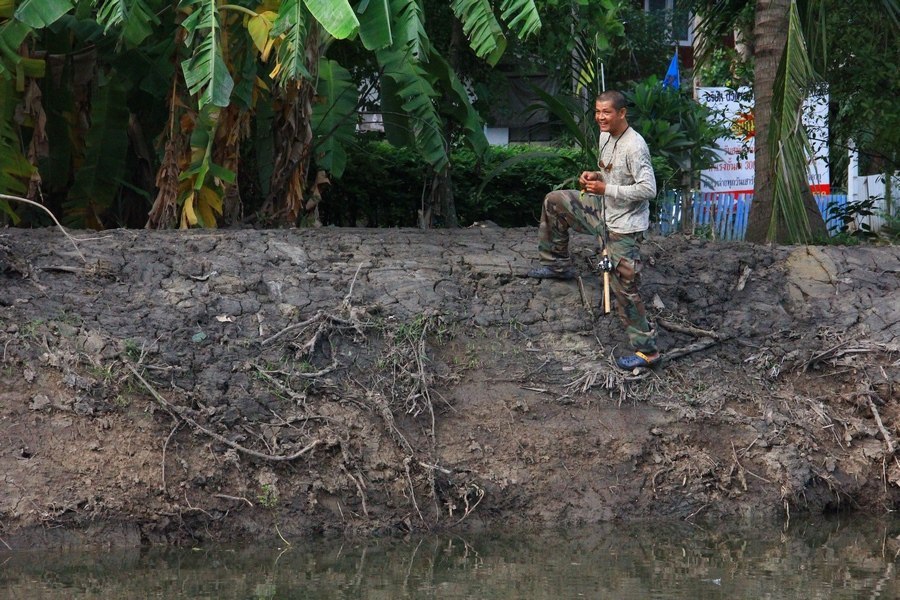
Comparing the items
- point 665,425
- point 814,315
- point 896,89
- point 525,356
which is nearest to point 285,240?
point 525,356

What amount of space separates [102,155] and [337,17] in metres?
3.04

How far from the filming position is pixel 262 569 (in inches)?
234

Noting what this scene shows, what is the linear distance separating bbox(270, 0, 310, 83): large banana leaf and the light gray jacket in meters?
2.10

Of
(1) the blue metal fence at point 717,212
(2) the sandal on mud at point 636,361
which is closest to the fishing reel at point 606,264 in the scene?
(2) the sandal on mud at point 636,361

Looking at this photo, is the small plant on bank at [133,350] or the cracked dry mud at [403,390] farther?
the small plant on bank at [133,350]

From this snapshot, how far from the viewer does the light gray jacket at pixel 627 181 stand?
23.9ft

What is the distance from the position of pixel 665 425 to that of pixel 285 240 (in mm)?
3078

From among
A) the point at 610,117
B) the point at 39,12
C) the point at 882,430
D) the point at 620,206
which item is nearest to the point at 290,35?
the point at 39,12

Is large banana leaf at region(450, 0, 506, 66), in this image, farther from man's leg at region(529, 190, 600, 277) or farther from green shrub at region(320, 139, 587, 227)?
green shrub at region(320, 139, 587, 227)

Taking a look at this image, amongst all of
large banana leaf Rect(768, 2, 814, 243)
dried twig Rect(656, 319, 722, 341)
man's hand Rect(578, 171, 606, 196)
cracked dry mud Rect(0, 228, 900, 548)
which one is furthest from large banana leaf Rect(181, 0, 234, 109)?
large banana leaf Rect(768, 2, 814, 243)

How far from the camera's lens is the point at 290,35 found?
25.3 ft

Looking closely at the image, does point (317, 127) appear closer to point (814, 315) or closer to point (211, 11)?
point (211, 11)

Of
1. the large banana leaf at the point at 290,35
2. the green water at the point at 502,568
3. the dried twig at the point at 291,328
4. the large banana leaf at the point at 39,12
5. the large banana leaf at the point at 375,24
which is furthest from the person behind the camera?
the large banana leaf at the point at 375,24

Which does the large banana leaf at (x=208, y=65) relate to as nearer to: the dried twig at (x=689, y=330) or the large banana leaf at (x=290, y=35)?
the large banana leaf at (x=290, y=35)
